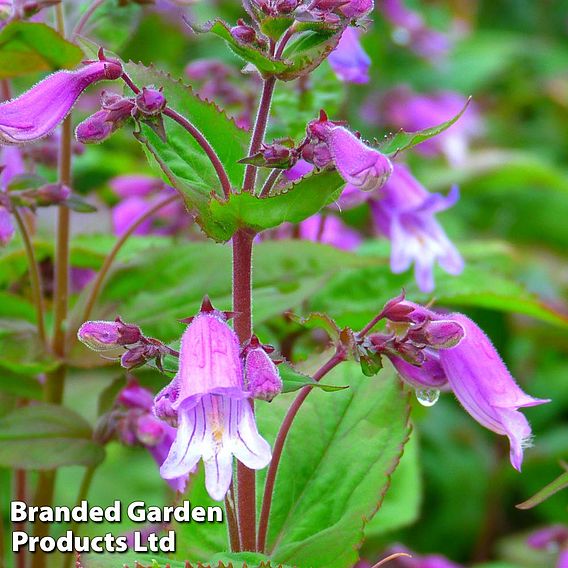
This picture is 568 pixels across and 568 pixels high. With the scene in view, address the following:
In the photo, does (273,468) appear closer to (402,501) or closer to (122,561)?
(122,561)

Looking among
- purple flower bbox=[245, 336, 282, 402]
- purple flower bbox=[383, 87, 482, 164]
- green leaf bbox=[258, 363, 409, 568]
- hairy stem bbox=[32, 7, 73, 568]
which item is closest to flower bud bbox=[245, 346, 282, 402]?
purple flower bbox=[245, 336, 282, 402]

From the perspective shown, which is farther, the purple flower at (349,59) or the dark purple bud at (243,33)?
the purple flower at (349,59)

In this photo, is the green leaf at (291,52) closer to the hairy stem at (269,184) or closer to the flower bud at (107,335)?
the hairy stem at (269,184)

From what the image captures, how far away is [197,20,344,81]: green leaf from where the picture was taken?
94cm

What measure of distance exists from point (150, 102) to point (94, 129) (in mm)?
62

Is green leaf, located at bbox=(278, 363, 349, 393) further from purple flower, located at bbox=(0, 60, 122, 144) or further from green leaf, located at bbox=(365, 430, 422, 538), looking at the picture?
green leaf, located at bbox=(365, 430, 422, 538)

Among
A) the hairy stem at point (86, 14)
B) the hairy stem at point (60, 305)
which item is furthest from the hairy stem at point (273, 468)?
the hairy stem at point (86, 14)

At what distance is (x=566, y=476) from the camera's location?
970 mm

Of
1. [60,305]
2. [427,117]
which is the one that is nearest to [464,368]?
[60,305]

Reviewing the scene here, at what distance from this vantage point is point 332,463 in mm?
1139

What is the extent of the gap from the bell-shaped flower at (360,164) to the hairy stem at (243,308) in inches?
5.9

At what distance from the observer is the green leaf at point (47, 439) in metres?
1.30

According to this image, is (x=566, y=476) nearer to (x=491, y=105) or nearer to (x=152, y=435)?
(x=152, y=435)

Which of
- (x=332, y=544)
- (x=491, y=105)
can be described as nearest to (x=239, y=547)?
(x=332, y=544)
